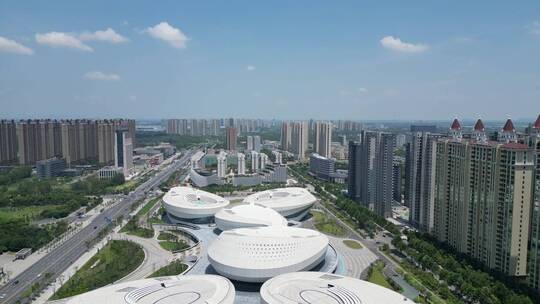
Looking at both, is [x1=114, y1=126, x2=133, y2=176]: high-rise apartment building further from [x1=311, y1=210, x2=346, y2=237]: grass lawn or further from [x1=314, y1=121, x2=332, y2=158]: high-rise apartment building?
[x1=314, y1=121, x2=332, y2=158]: high-rise apartment building

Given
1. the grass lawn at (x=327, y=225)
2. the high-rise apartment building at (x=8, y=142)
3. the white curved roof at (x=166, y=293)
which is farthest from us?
the high-rise apartment building at (x=8, y=142)

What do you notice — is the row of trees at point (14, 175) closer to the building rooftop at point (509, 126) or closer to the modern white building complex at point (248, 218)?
the modern white building complex at point (248, 218)

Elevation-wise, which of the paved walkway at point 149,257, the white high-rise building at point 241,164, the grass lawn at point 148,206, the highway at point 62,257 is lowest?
the highway at point 62,257

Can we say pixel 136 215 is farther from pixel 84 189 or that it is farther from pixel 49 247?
pixel 84 189

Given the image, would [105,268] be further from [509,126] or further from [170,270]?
[509,126]

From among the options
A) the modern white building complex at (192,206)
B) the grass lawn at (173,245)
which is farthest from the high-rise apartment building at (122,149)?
the grass lawn at (173,245)

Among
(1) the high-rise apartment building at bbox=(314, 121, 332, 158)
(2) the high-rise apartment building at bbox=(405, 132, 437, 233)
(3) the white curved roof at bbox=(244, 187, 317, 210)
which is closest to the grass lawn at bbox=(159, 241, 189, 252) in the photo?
(3) the white curved roof at bbox=(244, 187, 317, 210)

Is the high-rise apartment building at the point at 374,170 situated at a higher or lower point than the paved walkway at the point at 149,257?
higher
